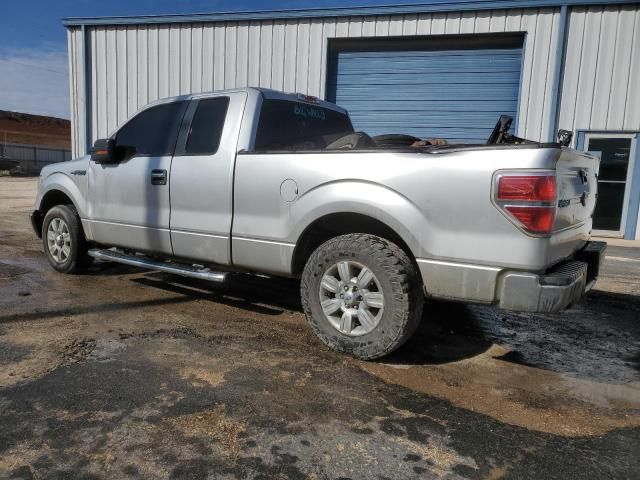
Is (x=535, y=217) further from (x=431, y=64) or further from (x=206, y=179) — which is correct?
(x=431, y=64)

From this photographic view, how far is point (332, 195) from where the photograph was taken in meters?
3.75

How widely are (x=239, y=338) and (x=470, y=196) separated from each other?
2.12 meters

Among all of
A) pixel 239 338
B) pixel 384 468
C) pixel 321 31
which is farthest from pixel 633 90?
pixel 384 468

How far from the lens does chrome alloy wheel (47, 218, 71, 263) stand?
609 cm

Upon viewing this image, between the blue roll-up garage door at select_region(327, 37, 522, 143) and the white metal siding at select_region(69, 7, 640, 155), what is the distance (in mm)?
364

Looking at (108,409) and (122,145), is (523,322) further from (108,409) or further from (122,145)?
(122,145)

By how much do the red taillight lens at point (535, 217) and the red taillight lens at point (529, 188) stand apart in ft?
0.17

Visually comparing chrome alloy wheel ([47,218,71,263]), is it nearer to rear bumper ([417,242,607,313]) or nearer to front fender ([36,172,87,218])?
front fender ([36,172,87,218])

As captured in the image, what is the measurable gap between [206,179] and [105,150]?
1.51 meters

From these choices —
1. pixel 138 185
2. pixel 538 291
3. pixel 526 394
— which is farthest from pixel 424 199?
pixel 138 185

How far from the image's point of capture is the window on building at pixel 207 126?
15.1 feet

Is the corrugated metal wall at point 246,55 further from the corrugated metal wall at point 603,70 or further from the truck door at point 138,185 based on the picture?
the truck door at point 138,185

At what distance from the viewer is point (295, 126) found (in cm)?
488

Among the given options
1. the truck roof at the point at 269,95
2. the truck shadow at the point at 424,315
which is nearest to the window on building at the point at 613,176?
the truck shadow at the point at 424,315
